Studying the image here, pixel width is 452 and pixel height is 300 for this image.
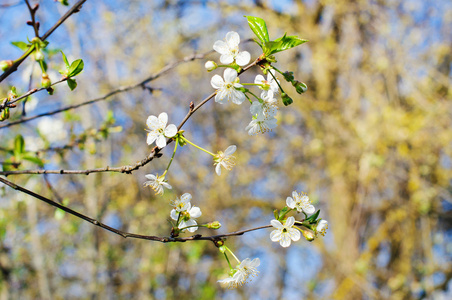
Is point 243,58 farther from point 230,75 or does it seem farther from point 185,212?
point 185,212

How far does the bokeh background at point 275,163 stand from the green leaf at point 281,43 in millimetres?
2300

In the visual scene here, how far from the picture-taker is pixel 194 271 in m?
4.88

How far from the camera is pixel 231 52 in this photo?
973 mm

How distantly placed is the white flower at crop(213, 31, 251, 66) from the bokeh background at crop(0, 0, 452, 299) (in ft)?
7.07

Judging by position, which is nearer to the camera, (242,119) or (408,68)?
(408,68)

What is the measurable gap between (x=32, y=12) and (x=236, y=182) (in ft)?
16.2

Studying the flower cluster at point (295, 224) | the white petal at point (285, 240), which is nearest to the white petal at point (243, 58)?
the flower cluster at point (295, 224)

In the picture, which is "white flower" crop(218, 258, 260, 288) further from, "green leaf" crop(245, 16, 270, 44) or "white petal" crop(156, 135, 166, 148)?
"green leaf" crop(245, 16, 270, 44)

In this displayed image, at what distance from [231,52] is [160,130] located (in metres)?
0.27

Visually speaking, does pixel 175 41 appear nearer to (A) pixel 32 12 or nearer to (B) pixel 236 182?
(B) pixel 236 182

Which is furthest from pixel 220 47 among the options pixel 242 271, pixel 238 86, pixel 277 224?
pixel 242 271

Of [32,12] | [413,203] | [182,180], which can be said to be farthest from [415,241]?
[32,12]

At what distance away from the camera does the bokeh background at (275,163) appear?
11.8 ft

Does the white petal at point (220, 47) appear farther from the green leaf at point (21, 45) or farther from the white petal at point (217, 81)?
the green leaf at point (21, 45)
